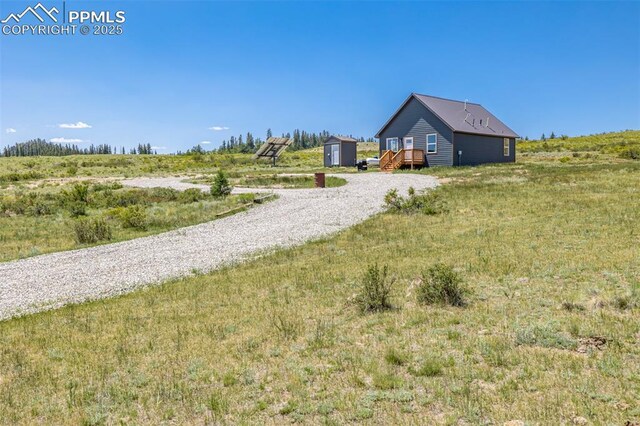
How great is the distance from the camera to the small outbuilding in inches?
2008

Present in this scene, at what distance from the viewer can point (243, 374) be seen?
18.1ft

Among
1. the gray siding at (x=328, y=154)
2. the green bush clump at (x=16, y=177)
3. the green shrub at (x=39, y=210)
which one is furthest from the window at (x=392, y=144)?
the green bush clump at (x=16, y=177)

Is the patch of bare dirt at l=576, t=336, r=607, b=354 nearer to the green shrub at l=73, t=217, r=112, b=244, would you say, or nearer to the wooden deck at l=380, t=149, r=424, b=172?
the green shrub at l=73, t=217, r=112, b=244

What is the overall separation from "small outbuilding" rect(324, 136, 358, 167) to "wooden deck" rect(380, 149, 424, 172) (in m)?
12.2

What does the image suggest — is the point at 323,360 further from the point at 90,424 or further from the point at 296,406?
the point at 90,424

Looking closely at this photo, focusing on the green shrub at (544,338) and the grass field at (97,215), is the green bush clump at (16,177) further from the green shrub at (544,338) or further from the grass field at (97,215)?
the green shrub at (544,338)

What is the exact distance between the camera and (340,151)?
51.0 meters

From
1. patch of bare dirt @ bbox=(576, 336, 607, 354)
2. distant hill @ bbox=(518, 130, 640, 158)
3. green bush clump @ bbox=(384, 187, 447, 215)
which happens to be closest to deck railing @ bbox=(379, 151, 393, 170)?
green bush clump @ bbox=(384, 187, 447, 215)

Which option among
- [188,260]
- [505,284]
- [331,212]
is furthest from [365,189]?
[505,284]

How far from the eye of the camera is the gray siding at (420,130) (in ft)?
120

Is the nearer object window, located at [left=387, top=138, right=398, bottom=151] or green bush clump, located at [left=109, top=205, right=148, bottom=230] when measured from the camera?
green bush clump, located at [left=109, top=205, right=148, bottom=230]

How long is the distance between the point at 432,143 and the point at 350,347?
33623 mm

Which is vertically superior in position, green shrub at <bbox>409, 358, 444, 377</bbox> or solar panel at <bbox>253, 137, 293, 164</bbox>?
solar panel at <bbox>253, 137, 293, 164</bbox>

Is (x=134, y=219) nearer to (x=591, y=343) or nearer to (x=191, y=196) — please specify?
(x=191, y=196)
